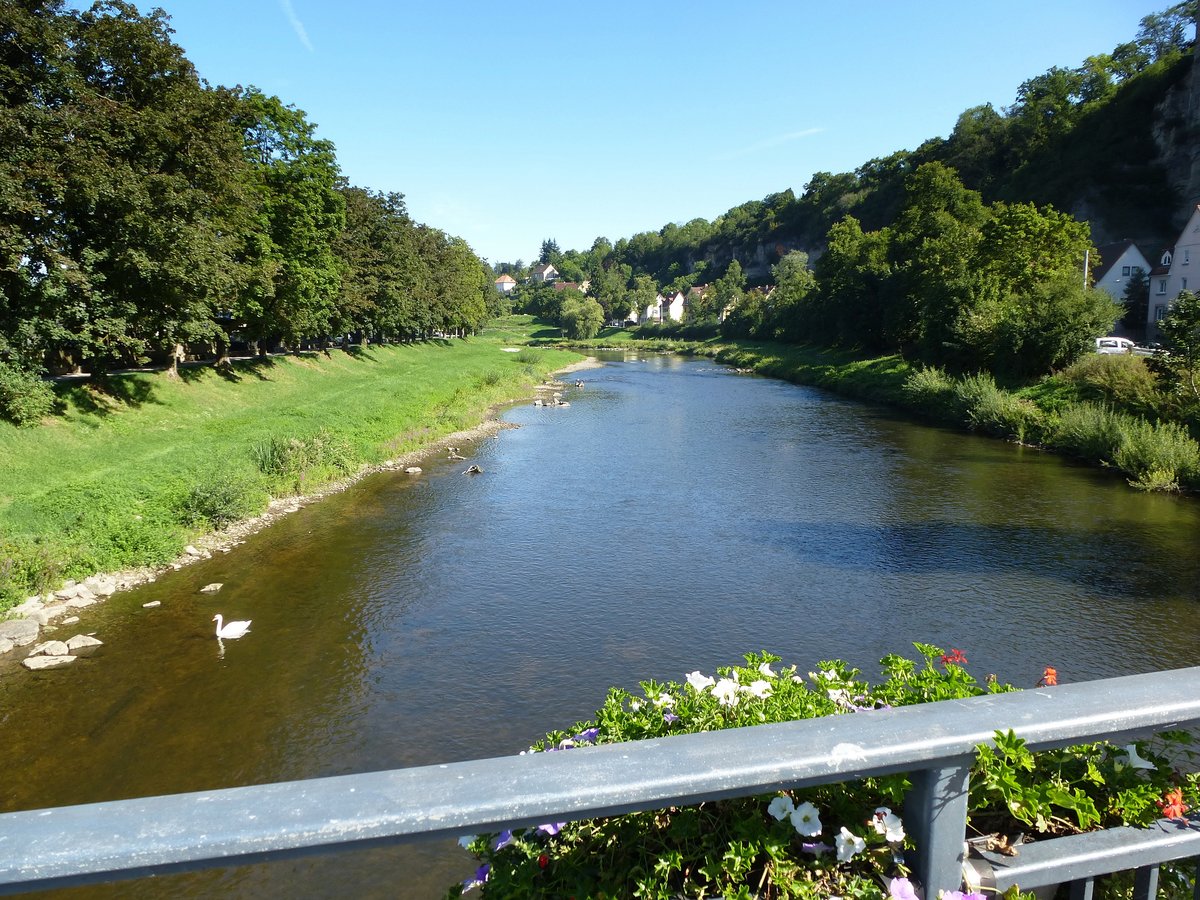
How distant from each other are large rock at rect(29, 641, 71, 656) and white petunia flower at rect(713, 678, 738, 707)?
525 inches

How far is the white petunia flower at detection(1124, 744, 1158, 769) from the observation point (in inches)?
98.1

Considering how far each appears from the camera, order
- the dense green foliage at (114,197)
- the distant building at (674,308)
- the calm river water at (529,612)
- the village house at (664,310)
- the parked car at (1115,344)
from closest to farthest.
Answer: the calm river water at (529,612) < the dense green foliage at (114,197) < the parked car at (1115,344) < the distant building at (674,308) < the village house at (664,310)

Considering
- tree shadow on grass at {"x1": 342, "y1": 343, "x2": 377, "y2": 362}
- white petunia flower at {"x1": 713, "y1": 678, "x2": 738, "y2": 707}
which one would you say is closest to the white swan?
white petunia flower at {"x1": 713, "y1": 678, "x2": 738, "y2": 707}

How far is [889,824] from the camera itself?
83.0 inches

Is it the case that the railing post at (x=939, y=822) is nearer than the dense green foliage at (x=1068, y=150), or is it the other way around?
the railing post at (x=939, y=822)

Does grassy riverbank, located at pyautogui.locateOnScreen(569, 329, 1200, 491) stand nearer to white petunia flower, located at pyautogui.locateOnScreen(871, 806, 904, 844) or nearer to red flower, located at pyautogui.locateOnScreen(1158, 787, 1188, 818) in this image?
red flower, located at pyautogui.locateOnScreen(1158, 787, 1188, 818)

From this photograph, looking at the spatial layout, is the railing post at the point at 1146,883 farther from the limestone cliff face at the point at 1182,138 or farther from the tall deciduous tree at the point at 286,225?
the limestone cliff face at the point at 1182,138

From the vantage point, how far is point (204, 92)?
2522 cm

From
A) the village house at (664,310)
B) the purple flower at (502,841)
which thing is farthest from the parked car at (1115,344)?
the village house at (664,310)

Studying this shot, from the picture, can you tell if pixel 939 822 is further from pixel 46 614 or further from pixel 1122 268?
pixel 1122 268

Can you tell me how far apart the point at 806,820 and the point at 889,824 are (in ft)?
0.81

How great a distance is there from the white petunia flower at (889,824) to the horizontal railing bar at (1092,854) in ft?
0.85

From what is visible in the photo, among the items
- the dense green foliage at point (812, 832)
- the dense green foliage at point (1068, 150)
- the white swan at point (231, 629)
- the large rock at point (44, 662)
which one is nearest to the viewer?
the dense green foliage at point (812, 832)

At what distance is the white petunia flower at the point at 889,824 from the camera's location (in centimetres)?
208
